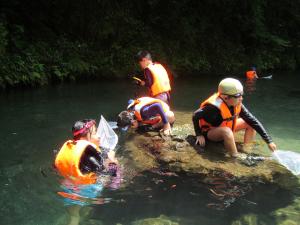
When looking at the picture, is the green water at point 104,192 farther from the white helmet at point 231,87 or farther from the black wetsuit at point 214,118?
the white helmet at point 231,87

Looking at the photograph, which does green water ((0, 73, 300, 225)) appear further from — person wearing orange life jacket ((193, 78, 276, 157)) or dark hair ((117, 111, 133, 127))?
dark hair ((117, 111, 133, 127))

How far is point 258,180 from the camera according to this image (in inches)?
224

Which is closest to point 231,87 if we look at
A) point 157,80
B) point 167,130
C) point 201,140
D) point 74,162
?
point 201,140

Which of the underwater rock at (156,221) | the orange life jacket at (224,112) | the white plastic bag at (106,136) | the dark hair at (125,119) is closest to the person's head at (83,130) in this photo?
the white plastic bag at (106,136)

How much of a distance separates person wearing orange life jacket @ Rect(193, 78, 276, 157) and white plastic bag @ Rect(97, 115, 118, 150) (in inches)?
55.4

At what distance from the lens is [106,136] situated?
677 centimetres

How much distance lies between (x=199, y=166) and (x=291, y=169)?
1.33m

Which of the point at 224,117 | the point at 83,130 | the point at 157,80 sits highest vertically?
the point at 157,80

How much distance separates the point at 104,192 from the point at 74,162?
585 mm

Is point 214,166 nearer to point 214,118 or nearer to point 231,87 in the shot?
point 214,118

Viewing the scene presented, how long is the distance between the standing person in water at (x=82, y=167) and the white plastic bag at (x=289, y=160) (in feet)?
7.93

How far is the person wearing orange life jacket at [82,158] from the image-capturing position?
529 cm

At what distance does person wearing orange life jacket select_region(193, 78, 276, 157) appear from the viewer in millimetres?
5957

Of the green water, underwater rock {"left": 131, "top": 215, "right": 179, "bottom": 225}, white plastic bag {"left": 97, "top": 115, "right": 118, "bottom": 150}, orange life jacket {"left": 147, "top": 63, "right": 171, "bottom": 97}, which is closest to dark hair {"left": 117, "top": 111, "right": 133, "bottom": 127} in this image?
white plastic bag {"left": 97, "top": 115, "right": 118, "bottom": 150}
